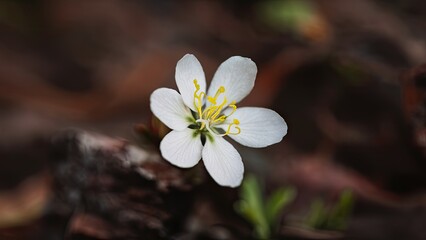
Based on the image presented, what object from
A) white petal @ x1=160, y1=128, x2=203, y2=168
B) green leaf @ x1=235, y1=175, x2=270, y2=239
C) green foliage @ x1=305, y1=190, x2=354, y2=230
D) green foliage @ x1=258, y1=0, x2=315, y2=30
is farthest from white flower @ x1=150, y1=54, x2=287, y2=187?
green foliage @ x1=258, y1=0, x2=315, y2=30

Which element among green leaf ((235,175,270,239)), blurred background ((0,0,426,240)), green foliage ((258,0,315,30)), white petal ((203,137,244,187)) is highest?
green foliage ((258,0,315,30))

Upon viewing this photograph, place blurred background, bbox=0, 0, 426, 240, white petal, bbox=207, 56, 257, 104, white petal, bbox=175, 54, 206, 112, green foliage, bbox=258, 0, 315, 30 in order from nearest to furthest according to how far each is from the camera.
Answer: white petal, bbox=175, 54, 206, 112 < white petal, bbox=207, 56, 257, 104 < blurred background, bbox=0, 0, 426, 240 < green foliage, bbox=258, 0, 315, 30

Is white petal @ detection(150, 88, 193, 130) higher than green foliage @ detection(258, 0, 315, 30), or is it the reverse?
green foliage @ detection(258, 0, 315, 30)

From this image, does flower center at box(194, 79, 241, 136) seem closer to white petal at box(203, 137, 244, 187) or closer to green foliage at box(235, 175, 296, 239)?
white petal at box(203, 137, 244, 187)

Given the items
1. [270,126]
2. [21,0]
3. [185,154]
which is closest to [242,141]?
[270,126]

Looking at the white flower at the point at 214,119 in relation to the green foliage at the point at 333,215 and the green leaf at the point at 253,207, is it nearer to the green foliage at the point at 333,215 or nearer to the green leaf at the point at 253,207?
the green leaf at the point at 253,207

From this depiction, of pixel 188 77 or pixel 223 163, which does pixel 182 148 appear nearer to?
pixel 223 163

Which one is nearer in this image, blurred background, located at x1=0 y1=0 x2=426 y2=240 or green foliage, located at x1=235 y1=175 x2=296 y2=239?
green foliage, located at x1=235 y1=175 x2=296 y2=239
